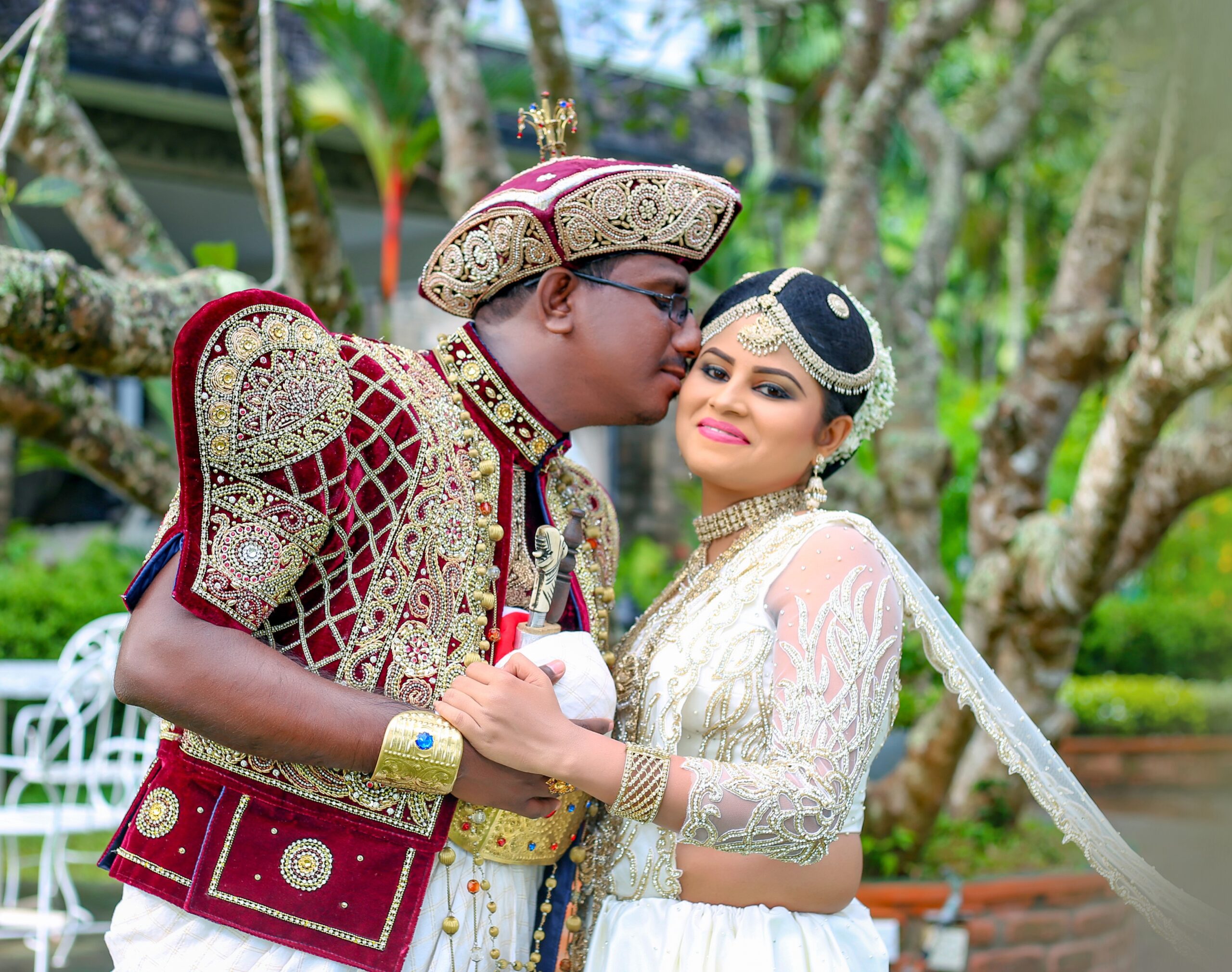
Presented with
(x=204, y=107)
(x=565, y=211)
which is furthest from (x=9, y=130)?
(x=204, y=107)

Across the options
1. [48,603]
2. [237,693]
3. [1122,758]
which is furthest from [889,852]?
[1122,758]

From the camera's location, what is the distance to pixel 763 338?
2367 millimetres

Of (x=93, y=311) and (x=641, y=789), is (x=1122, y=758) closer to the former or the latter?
(x=93, y=311)

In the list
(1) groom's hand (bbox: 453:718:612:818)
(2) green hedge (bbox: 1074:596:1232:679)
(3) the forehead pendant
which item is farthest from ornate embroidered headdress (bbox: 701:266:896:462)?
(2) green hedge (bbox: 1074:596:1232:679)

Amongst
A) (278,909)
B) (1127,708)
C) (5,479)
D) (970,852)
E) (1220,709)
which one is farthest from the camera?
(1127,708)

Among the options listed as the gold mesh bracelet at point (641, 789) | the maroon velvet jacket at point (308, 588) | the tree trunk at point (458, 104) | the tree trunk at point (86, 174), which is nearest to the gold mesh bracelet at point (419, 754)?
the maroon velvet jacket at point (308, 588)

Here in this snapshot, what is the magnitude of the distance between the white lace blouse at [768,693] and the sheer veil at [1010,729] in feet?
0.35

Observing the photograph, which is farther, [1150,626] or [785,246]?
[1150,626]

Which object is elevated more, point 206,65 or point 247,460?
point 206,65

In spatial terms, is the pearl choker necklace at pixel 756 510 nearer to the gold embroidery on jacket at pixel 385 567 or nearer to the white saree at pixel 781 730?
the white saree at pixel 781 730

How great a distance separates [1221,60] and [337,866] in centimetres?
185

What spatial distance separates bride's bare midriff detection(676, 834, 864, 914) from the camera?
224cm

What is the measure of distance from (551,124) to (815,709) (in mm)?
1240

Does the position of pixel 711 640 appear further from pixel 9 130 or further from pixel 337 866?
pixel 9 130
